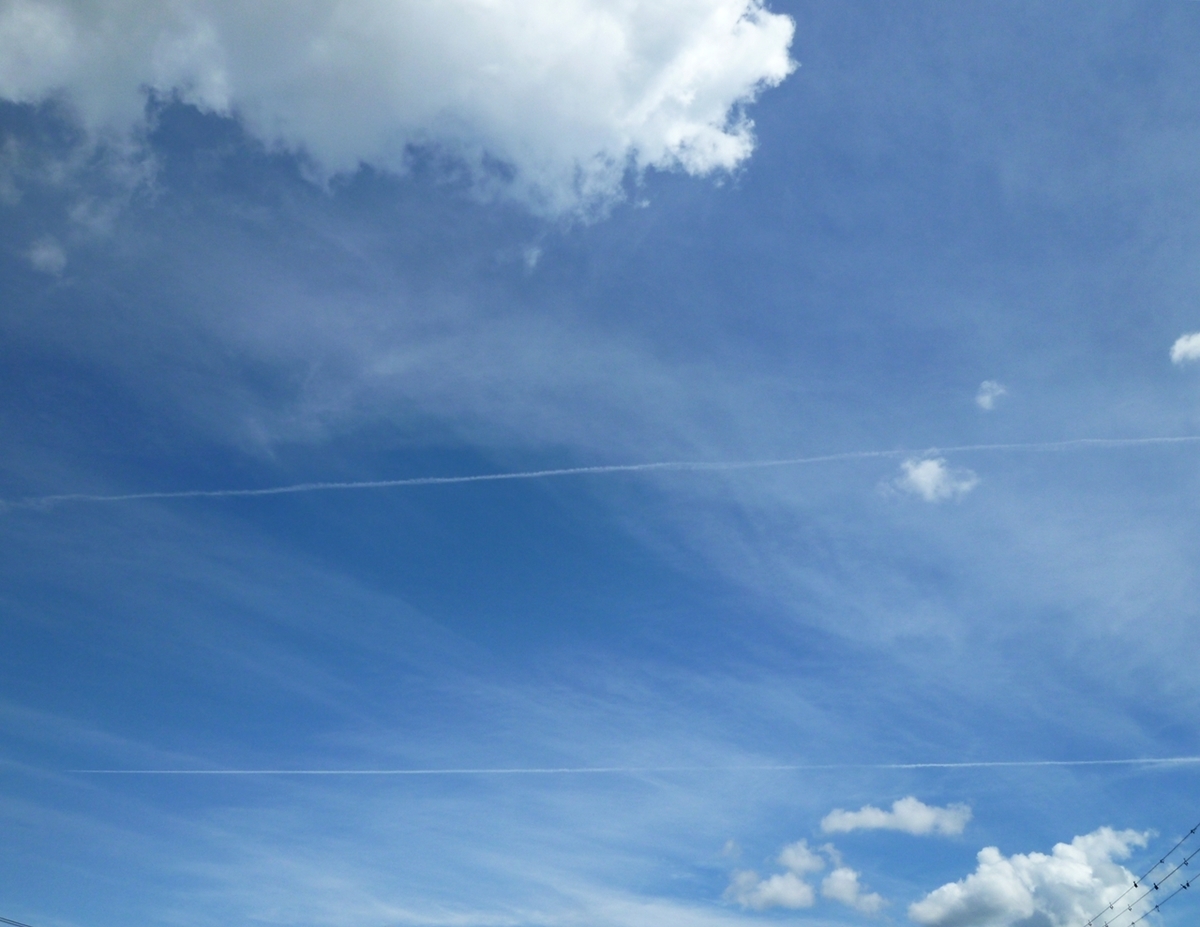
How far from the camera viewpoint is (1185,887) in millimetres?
117188
